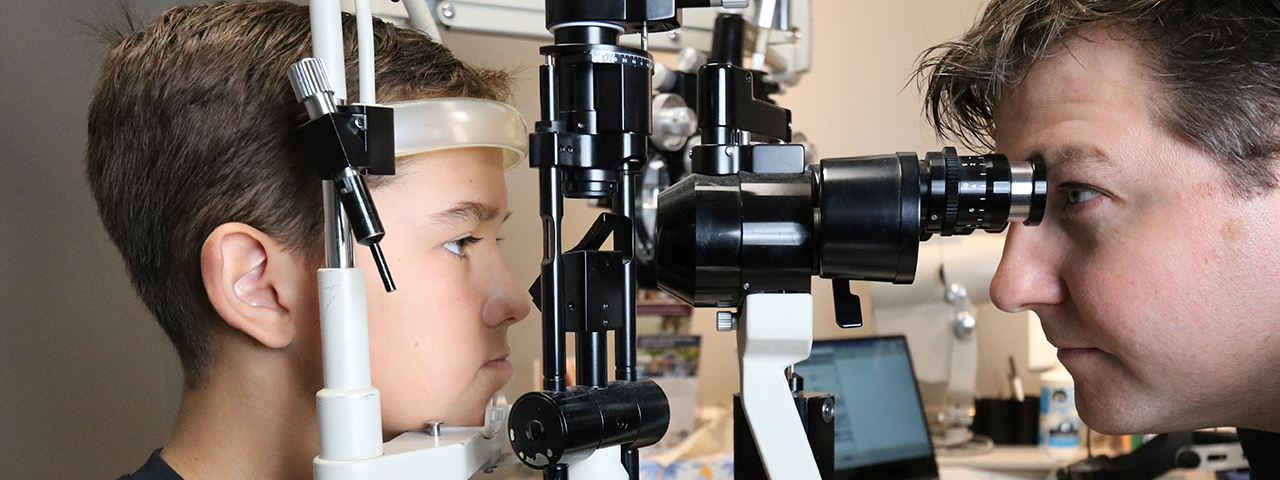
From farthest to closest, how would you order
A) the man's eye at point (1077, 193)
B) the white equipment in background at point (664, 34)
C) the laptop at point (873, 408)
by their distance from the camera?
the laptop at point (873, 408), the white equipment in background at point (664, 34), the man's eye at point (1077, 193)

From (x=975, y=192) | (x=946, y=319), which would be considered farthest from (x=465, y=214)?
(x=946, y=319)

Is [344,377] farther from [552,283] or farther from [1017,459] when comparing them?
[1017,459]

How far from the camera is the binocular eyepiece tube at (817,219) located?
76 cm

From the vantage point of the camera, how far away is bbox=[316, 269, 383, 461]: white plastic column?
66cm

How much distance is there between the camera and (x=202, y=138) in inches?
33.9

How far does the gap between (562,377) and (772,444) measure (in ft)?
0.64

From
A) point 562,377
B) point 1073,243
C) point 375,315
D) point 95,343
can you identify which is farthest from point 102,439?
point 1073,243

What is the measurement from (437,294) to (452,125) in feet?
0.50

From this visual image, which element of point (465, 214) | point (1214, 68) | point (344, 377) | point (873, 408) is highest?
point (1214, 68)

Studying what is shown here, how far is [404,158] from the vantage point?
87 cm

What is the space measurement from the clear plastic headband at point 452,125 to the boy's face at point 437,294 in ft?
0.11

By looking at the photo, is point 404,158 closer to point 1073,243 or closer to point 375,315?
point 375,315

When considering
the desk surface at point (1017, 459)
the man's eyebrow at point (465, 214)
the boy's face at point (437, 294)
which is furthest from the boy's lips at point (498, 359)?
the desk surface at point (1017, 459)

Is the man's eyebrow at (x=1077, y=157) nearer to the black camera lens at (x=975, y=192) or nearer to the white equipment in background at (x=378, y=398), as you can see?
the black camera lens at (x=975, y=192)
